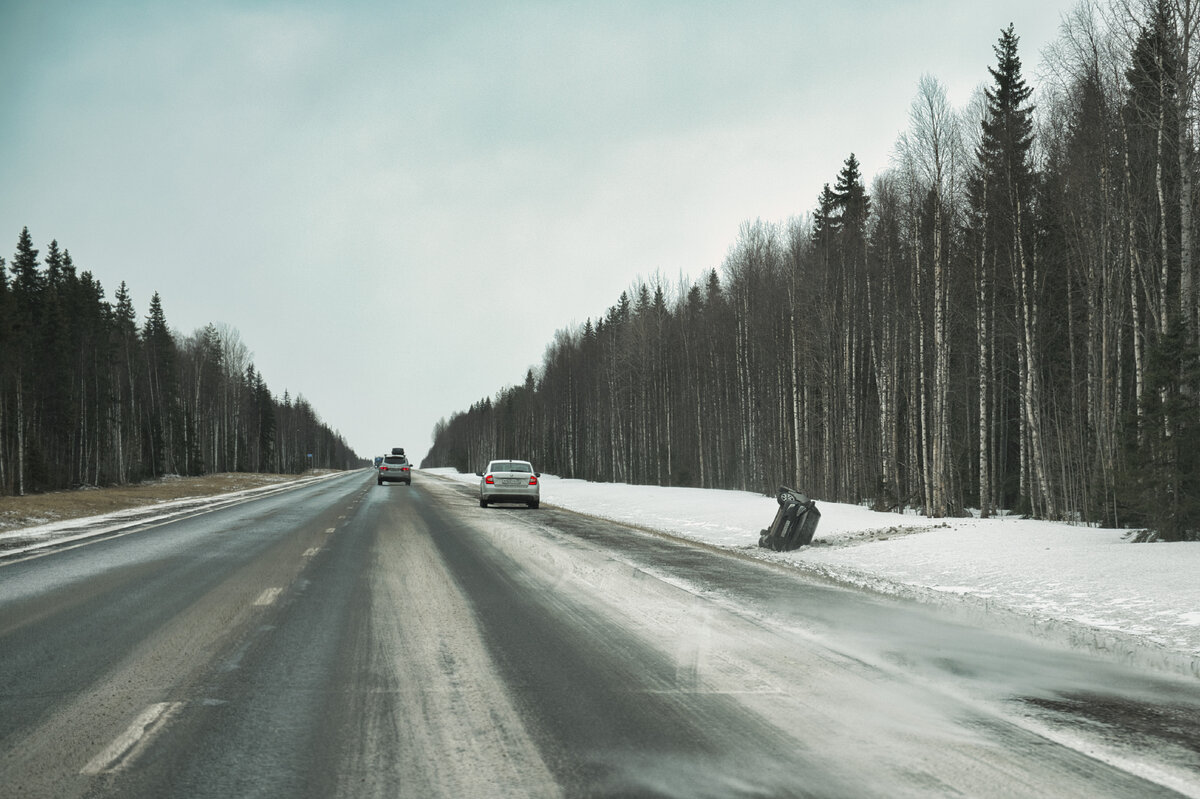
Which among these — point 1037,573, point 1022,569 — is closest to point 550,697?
point 1037,573

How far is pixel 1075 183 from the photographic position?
2203 centimetres

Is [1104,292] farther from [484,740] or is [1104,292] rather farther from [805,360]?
[484,740]

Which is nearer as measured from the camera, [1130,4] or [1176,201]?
[1130,4]

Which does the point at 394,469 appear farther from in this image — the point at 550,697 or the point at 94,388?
the point at 550,697

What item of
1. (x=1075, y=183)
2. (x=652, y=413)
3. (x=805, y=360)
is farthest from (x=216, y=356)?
(x=1075, y=183)

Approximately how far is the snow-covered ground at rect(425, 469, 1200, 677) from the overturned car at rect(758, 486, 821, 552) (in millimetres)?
314

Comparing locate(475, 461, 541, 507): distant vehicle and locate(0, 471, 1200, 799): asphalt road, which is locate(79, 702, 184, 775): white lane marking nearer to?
locate(0, 471, 1200, 799): asphalt road

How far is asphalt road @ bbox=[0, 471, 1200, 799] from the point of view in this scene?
3600 mm

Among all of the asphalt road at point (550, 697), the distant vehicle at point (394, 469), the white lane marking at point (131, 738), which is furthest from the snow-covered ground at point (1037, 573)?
the distant vehicle at point (394, 469)

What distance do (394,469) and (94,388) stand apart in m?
27.3

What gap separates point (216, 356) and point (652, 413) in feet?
231

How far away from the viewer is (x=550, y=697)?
494 centimetres

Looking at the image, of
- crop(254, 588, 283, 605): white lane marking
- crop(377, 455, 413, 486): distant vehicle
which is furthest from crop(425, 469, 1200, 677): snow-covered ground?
crop(377, 455, 413, 486): distant vehicle

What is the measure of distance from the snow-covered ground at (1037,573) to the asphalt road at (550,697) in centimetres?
91
